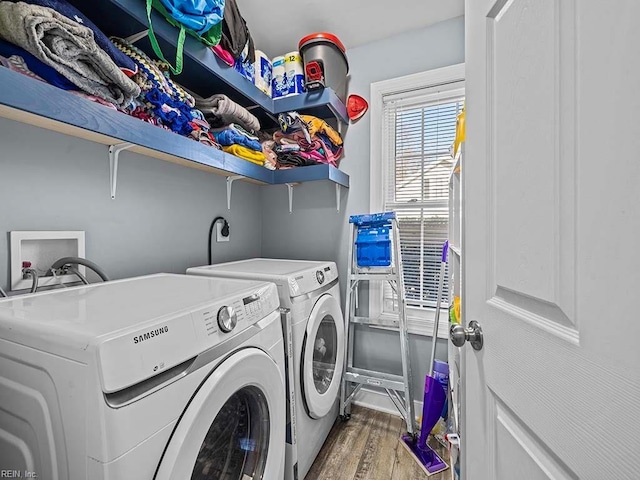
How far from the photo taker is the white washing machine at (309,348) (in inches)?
51.3

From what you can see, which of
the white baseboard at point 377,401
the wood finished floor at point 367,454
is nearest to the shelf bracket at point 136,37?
the wood finished floor at point 367,454

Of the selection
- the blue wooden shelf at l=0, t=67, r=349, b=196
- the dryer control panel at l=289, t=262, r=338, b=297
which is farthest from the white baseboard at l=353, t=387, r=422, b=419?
the blue wooden shelf at l=0, t=67, r=349, b=196

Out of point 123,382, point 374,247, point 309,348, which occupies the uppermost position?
point 374,247

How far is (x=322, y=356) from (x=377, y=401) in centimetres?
77

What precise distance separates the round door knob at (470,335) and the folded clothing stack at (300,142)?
1467 mm

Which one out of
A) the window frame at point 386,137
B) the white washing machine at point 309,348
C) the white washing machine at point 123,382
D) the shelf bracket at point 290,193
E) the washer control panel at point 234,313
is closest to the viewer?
the white washing machine at point 123,382

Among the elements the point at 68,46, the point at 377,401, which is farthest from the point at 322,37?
the point at 377,401

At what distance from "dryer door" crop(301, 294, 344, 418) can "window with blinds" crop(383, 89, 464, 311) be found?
0.58 metres

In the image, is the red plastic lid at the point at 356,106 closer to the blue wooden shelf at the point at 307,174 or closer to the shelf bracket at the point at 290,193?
the blue wooden shelf at the point at 307,174

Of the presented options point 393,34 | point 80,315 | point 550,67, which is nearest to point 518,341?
point 550,67

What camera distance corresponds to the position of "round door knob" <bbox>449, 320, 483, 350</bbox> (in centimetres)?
73

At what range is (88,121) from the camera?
0.95m

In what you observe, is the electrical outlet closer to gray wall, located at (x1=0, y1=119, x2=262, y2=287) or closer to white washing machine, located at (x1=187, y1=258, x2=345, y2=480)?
gray wall, located at (x1=0, y1=119, x2=262, y2=287)

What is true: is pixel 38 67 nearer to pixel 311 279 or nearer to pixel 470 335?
pixel 311 279
